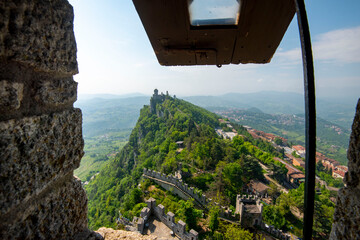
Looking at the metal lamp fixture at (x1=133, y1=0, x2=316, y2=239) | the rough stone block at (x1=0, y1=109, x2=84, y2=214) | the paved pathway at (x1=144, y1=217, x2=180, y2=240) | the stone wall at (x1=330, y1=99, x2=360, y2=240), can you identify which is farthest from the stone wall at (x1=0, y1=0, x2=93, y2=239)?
the paved pathway at (x1=144, y1=217, x2=180, y2=240)

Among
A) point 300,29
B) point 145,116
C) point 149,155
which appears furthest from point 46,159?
point 145,116

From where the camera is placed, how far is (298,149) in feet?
239

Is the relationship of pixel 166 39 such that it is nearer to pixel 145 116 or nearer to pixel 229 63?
pixel 229 63

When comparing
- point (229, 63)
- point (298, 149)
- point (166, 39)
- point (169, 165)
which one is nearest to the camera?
point (166, 39)

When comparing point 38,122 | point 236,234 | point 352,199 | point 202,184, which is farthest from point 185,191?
point 38,122

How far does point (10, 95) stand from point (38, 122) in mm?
158

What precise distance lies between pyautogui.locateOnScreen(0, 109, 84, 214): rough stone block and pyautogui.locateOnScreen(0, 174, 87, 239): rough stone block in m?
0.06

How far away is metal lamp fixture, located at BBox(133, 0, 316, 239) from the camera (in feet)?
2.78

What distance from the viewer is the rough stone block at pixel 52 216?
28.2 inches

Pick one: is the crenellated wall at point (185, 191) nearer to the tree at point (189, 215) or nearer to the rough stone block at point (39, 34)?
the tree at point (189, 215)

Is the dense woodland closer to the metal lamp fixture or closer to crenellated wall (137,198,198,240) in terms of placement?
crenellated wall (137,198,198,240)

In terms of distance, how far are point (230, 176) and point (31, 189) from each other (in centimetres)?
2184

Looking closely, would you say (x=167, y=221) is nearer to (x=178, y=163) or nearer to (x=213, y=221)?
(x=213, y=221)

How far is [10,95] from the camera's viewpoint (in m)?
0.69
